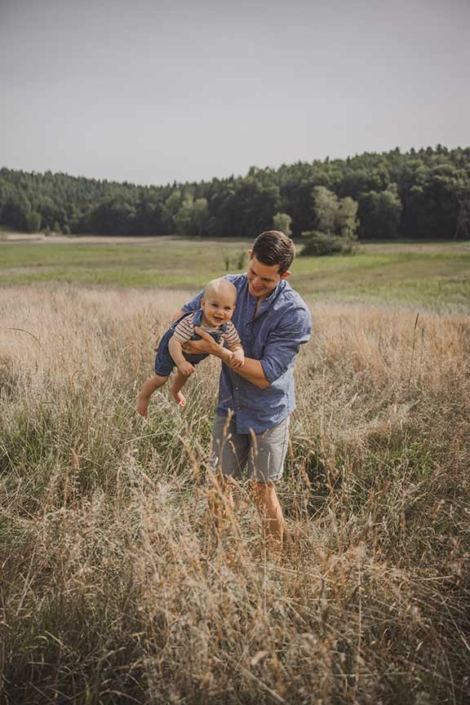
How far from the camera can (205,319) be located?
243cm

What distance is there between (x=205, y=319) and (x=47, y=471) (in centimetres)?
164

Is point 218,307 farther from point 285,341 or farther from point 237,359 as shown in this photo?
point 285,341

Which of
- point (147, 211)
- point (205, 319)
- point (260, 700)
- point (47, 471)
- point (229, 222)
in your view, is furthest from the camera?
point (147, 211)

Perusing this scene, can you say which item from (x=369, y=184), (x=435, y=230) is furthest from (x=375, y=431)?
(x=369, y=184)

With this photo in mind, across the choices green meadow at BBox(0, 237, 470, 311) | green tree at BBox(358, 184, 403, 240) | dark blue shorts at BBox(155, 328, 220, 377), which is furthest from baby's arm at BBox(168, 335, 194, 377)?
green tree at BBox(358, 184, 403, 240)

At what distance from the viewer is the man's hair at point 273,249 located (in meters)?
2.24

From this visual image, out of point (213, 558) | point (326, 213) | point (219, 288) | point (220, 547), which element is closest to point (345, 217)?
point (326, 213)

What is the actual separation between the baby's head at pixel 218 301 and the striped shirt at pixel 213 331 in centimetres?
5

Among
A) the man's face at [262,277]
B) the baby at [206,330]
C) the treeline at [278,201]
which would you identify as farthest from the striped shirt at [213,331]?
the treeline at [278,201]

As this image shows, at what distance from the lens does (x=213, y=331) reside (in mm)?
2371

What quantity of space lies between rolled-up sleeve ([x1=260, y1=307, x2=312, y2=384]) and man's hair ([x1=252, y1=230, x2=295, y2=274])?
0.33 metres

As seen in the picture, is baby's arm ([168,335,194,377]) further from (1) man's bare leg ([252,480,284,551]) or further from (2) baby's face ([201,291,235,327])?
(1) man's bare leg ([252,480,284,551])

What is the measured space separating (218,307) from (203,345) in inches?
8.8

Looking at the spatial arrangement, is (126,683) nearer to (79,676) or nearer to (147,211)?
(79,676)
